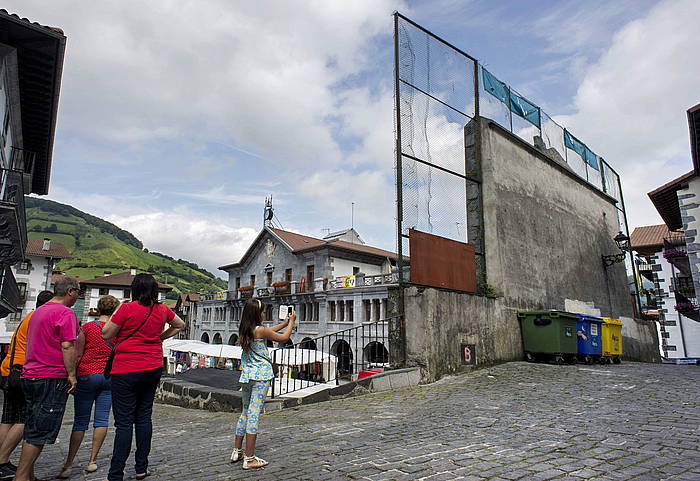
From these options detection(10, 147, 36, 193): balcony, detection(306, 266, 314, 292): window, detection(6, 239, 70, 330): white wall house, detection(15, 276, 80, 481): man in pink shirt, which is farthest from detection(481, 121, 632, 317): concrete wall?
detection(6, 239, 70, 330): white wall house

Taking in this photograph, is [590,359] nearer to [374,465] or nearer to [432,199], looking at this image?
[432,199]

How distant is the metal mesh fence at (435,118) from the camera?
10.1 metres

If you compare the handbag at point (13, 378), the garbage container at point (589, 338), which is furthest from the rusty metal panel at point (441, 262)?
the handbag at point (13, 378)

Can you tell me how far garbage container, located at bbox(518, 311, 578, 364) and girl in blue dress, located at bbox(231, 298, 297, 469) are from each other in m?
9.09

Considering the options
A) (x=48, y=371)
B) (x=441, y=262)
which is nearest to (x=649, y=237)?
(x=441, y=262)

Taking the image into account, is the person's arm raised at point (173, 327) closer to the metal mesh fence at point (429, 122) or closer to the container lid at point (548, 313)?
the metal mesh fence at point (429, 122)

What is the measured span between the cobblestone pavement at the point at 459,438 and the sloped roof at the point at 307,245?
3089cm

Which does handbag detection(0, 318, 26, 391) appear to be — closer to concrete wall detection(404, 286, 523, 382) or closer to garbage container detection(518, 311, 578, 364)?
concrete wall detection(404, 286, 523, 382)

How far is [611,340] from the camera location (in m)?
13.2

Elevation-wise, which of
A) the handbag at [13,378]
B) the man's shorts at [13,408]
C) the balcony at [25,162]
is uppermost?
the balcony at [25,162]

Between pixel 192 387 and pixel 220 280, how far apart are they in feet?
554

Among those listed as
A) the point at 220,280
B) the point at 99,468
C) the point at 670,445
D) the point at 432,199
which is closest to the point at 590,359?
the point at 432,199

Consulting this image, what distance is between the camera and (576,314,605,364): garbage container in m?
11.7

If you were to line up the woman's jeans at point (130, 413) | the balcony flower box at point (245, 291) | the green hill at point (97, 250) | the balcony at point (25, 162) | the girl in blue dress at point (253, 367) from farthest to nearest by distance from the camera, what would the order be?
the green hill at point (97, 250)
the balcony flower box at point (245, 291)
the balcony at point (25, 162)
the girl in blue dress at point (253, 367)
the woman's jeans at point (130, 413)
